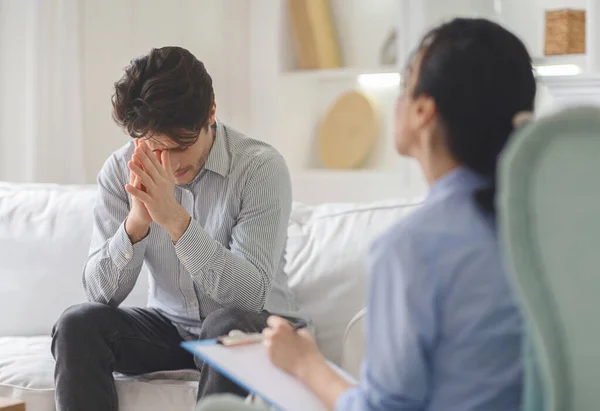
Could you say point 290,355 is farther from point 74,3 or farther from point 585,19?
point 74,3

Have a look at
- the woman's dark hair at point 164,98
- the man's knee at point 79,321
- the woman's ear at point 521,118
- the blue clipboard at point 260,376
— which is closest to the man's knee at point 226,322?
the man's knee at point 79,321

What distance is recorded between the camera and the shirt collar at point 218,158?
6.51 feet

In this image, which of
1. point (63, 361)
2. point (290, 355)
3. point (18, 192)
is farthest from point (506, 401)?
point (18, 192)

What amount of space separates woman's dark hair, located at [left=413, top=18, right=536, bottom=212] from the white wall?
7.85 ft

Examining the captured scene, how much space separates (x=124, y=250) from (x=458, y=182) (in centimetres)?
112

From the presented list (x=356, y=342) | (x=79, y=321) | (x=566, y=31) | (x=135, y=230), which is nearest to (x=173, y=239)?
(x=135, y=230)

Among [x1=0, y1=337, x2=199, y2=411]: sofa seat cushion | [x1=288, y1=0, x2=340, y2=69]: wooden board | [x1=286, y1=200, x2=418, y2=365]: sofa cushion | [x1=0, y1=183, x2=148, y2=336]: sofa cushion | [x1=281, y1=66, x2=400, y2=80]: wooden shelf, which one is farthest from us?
[x1=288, y1=0, x2=340, y2=69]: wooden board

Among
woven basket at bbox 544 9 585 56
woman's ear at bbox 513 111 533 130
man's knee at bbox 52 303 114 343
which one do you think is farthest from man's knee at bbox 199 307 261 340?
woven basket at bbox 544 9 585 56

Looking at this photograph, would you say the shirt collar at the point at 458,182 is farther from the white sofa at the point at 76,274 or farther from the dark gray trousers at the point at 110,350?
the white sofa at the point at 76,274

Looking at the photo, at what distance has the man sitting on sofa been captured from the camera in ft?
5.86

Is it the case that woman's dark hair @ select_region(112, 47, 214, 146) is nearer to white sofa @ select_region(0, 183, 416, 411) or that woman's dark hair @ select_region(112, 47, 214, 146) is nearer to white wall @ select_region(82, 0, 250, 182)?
white sofa @ select_region(0, 183, 416, 411)

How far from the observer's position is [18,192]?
2580 millimetres

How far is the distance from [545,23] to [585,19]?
119 mm

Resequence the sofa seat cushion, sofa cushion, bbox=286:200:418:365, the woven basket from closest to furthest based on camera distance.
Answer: the sofa seat cushion → sofa cushion, bbox=286:200:418:365 → the woven basket
